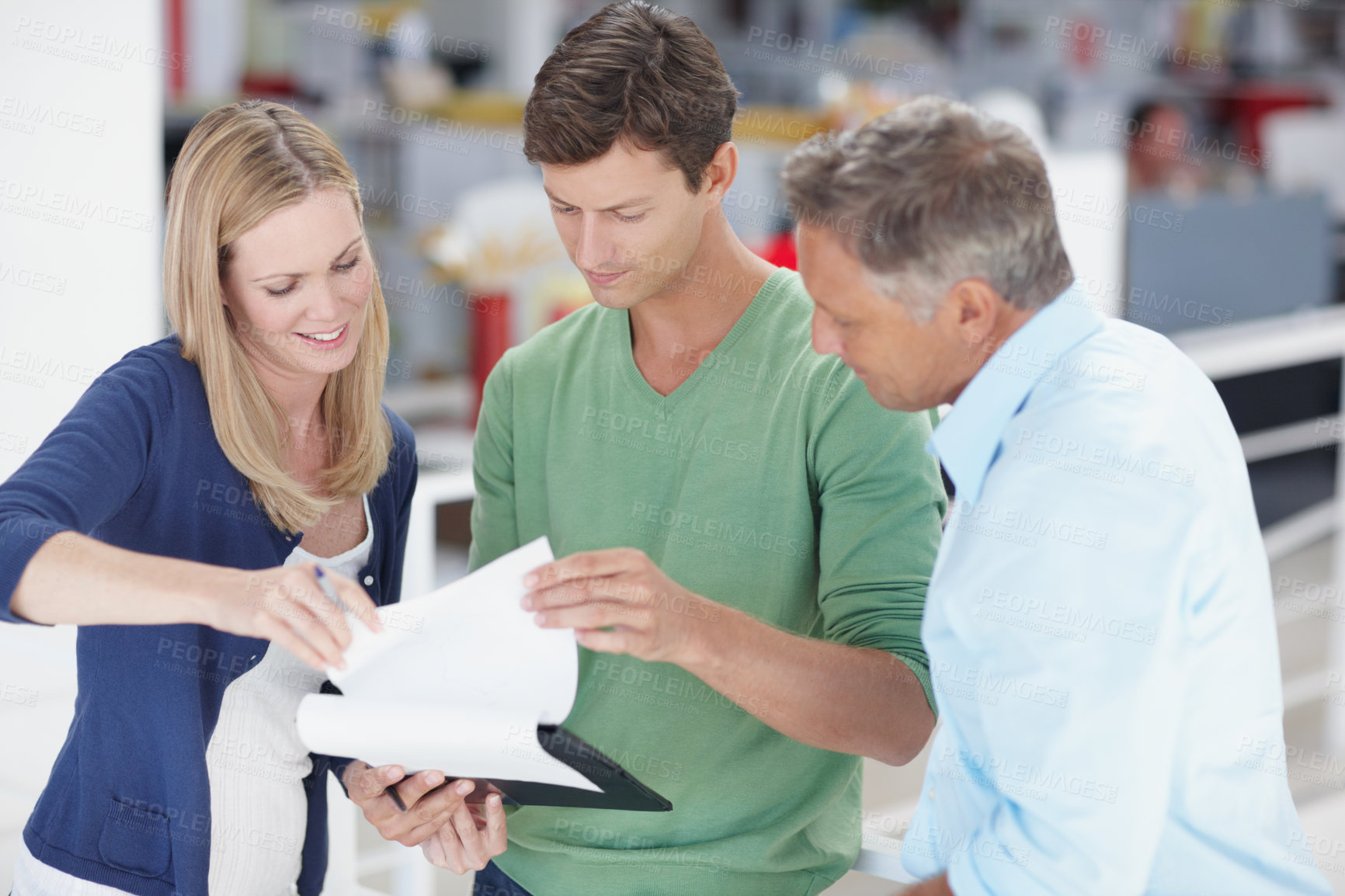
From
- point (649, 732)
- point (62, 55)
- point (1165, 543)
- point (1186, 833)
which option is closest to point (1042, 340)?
point (1165, 543)

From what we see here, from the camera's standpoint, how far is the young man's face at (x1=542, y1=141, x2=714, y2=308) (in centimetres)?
121

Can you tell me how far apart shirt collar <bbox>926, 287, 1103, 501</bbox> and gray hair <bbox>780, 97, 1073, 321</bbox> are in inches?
0.8

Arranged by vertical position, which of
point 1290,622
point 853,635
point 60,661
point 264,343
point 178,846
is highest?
point 264,343

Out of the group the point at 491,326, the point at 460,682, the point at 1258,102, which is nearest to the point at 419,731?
the point at 460,682

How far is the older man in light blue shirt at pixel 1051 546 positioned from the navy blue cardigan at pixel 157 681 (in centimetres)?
61

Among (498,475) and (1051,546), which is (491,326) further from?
(1051,546)

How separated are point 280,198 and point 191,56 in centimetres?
645

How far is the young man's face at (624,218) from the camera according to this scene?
1205 mm

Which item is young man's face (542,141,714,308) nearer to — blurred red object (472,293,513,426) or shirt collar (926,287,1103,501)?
shirt collar (926,287,1103,501)

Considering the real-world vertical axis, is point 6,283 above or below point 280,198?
below

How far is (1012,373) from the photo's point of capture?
92cm

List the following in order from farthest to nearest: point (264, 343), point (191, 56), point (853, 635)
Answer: point (191, 56) < point (264, 343) < point (853, 635)

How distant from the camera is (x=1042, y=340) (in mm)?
921

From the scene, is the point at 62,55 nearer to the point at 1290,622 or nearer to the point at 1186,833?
the point at 1186,833
